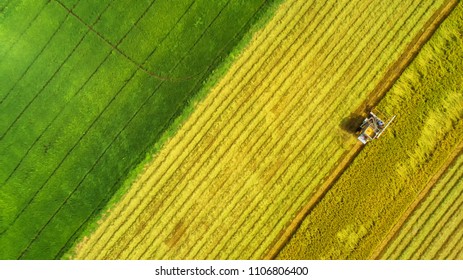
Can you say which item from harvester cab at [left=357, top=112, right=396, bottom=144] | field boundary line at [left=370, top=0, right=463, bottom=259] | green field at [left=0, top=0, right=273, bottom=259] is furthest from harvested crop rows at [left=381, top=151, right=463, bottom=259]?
green field at [left=0, top=0, right=273, bottom=259]

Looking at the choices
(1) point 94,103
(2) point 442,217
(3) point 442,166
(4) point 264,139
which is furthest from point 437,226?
(1) point 94,103

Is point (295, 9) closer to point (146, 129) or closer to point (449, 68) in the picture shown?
point (449, 68)

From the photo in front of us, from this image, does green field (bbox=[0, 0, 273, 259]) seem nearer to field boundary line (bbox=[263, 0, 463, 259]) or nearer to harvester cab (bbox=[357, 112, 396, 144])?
field boundary line (bbox=[263, 0, 463, 259])

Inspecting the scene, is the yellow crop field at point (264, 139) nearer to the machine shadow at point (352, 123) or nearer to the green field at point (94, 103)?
the machine shadow at point (352, 123)

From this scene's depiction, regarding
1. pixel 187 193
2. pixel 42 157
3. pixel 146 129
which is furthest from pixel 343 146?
pixel 42 157

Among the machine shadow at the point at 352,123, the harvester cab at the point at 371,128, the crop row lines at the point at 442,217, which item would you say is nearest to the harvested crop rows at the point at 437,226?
the crop row lines at the point at 442,217

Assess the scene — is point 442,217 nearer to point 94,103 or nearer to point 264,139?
point 264,139
